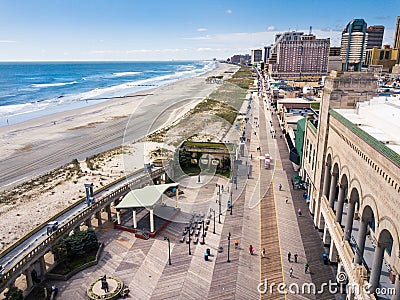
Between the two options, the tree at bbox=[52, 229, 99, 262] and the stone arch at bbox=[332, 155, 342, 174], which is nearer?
the stone arch at bbox=[332, 155, 342, 174]

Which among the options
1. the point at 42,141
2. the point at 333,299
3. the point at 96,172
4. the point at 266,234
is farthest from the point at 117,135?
the point at 333,299

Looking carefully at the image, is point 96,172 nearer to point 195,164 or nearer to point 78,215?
point 195,164

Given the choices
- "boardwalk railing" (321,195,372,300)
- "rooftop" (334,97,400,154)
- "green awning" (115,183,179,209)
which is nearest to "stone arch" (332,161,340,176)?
"boardwalk railing" (321,195,372,300)

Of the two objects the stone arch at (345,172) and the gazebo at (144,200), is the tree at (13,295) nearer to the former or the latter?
the gazebo at (144,200)

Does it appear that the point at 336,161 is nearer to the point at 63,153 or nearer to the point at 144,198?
the point at 144,198

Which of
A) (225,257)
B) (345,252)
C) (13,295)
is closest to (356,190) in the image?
(345,252)

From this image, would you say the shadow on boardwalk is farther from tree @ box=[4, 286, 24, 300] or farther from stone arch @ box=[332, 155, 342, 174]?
tree @ box=[4, 286, 24, 300]
